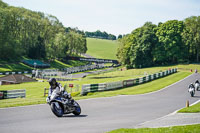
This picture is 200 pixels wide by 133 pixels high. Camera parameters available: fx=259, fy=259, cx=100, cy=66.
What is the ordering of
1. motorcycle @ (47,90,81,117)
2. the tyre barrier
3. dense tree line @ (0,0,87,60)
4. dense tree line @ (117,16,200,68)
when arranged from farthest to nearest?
1. dense tree line @ (0,0,87,60)
2. dense tree line @ (117,16,200,68)
3. the tyre barrier
4. motorcycle @ (47,90,81,117)

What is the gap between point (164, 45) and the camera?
283ft

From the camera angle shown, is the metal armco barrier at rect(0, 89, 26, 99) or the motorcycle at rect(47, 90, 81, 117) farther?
the metal armco barrier at rect(0, 89, 26, 99)

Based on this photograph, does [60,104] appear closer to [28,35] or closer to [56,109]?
[56,109]

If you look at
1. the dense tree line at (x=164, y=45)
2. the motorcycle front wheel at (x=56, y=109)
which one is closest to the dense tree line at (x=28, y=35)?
the dense tree line at (x=164, y=45)

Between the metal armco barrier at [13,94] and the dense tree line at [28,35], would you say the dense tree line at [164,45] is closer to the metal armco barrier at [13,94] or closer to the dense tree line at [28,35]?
the dense tree line at [28,35]

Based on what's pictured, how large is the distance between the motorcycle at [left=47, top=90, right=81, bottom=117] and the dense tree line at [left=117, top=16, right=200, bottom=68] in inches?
2942

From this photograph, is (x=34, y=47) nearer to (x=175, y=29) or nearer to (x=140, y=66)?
(x=140, y=66)

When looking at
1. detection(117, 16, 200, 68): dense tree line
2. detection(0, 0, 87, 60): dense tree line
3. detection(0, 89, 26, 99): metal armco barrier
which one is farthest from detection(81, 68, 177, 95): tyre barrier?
detection(0, 0, 87, 60): dense tree line

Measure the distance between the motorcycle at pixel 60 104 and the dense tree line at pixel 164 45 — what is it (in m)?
74.7

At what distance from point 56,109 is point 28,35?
317 ft

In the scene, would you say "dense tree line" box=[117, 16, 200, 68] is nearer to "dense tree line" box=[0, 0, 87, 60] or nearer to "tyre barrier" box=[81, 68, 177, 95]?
"dense tree line" box=[0, 0, 87, 60]

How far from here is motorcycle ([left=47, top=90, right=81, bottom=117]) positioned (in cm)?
1320

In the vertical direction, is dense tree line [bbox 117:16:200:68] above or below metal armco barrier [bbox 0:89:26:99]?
above

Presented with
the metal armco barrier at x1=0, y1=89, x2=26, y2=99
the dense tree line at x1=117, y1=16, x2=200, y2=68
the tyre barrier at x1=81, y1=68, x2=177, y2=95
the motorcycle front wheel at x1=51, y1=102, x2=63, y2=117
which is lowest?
the metal armco barrier at x1=0, y1=89, x2=26, y2=99
